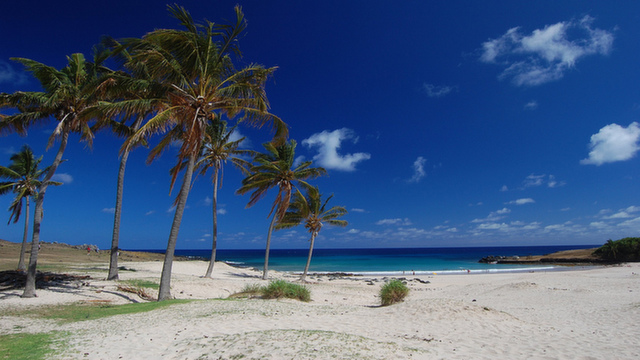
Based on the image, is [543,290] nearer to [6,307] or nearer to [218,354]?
[218,354]

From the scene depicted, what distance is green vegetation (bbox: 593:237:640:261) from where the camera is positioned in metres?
46.9

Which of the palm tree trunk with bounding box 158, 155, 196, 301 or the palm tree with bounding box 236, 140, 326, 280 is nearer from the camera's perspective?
the palm tree trunk with bounding box 158, 155, 196, 301

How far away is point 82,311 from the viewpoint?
9469mm

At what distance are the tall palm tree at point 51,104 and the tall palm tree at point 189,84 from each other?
2.37 metres

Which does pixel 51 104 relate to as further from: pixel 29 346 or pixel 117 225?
pixel 29 346

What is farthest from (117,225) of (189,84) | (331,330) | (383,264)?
(383,264)

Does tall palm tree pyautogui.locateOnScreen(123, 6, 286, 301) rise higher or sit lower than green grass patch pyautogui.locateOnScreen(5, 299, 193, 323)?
→ higher

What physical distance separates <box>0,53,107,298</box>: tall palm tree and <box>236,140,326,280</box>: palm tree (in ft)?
35.8

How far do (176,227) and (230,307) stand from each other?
11.1 feet

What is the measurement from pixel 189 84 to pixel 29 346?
8291mm

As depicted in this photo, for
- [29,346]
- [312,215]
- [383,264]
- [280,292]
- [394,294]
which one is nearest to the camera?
[29,346]

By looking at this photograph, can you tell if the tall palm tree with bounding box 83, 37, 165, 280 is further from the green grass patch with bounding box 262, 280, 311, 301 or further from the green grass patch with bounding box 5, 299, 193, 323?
the green grass patch with bounding box 262, 280, 311, 301

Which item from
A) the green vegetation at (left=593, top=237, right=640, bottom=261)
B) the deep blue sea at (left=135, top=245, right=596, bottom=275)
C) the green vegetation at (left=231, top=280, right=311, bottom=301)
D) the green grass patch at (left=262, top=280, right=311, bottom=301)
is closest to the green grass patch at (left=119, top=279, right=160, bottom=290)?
the green vegetation at (left=231, top=280, right=311, bottom=301)

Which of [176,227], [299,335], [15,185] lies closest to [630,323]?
[299,335]
